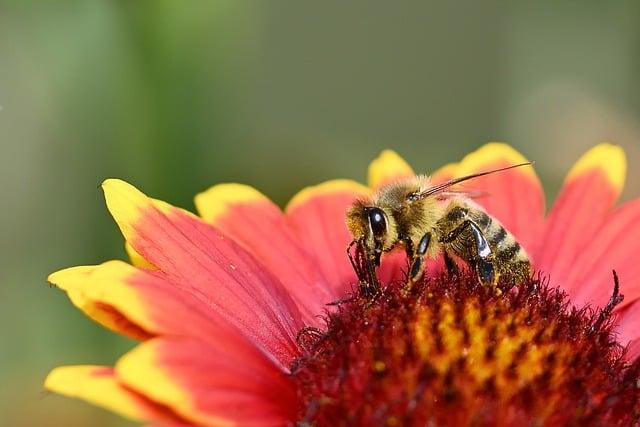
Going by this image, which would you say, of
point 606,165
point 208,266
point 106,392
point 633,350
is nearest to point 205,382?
point 106,392

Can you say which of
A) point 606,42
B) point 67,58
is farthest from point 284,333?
point 606,42

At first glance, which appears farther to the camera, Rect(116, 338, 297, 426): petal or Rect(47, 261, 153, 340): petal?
Rect(47, 261, 153, 340): petal

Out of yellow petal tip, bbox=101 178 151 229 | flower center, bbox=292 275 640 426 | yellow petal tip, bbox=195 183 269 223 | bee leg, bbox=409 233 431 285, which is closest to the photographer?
flower center, bbox=292 275 640 426

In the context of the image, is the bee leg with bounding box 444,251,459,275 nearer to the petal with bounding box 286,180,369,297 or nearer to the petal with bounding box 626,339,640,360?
the petal with bounding box 286,180,369,297

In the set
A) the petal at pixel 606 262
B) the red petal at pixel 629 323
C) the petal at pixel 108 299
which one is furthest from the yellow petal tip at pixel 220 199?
the red petal at pixel 629 323

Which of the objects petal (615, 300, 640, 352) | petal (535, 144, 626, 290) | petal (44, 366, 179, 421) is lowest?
petal (44, 366, 179, 421)

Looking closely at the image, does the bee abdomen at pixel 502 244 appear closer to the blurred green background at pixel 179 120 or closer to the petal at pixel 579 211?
the petal at pixel 579 211

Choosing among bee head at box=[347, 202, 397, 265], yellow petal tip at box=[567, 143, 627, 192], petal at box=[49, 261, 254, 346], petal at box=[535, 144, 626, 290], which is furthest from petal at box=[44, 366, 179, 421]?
yellow petal tip at box=[567, 143, 627, 192]
